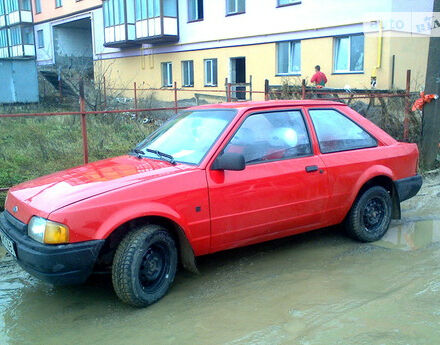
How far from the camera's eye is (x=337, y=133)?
4.82m

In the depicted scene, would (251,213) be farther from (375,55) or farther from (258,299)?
(375,55)

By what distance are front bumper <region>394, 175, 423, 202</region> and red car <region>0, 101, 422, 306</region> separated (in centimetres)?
2

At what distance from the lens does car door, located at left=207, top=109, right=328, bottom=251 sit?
397cm

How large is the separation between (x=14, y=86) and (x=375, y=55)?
550 inches

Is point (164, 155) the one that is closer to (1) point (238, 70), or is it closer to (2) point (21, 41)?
(1) point (238, 70)

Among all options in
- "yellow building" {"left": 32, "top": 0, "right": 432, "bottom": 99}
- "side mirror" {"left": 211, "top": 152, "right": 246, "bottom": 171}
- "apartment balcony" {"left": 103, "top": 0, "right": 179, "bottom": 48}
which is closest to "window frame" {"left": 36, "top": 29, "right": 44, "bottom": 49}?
"yellow building" {"left": 32, "top": 0, "right": 432, "bottom": 99}

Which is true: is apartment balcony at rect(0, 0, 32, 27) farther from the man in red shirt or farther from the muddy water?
the muddy water

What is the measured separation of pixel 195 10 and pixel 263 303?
21899 millimetres

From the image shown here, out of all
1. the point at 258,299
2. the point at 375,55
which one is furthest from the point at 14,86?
the point at 258,299

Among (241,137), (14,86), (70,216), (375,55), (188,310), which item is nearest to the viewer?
(70,216)

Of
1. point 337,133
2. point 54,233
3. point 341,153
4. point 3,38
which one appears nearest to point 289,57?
point 337,133

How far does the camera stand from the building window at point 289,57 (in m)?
18.6

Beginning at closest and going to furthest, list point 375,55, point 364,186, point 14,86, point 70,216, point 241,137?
point 70,216
point 241,137
point 364,186
point 375,55
point 14,86

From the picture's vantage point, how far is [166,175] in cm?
376
